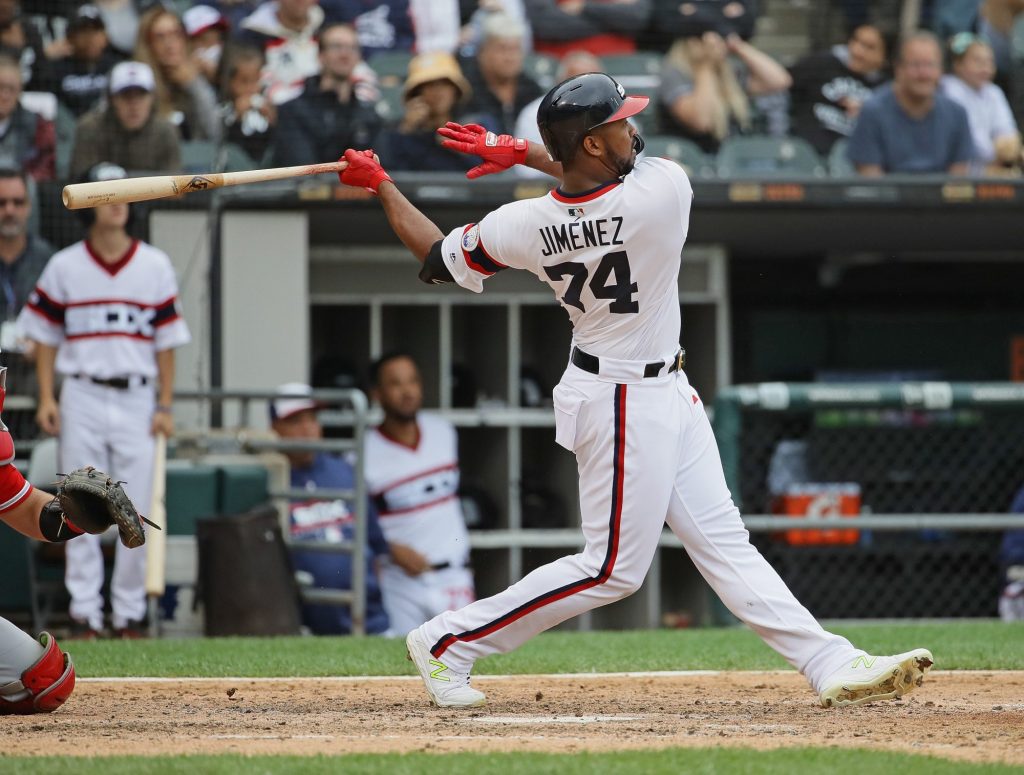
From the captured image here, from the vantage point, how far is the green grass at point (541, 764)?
2.82 metres

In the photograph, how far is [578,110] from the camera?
3.61 m

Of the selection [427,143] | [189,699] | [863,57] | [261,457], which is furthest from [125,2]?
[189,699]

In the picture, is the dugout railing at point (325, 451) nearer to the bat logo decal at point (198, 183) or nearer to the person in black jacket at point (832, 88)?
the bat logo decal at point (198, 183)

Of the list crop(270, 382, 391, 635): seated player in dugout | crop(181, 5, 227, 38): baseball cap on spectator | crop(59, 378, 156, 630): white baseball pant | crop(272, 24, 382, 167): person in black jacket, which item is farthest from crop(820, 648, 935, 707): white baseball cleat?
crop(181, 5, 227, 38): baseball cap on spectator

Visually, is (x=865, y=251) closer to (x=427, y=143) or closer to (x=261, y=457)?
(x=427, y=143)

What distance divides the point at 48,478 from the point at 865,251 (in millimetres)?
4985

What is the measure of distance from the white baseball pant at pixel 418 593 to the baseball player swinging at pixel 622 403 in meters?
3.43

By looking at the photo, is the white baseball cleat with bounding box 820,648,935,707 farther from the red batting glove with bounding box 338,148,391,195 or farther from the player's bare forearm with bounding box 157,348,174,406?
the player's bare forearm with bounding box 157,348,174,406

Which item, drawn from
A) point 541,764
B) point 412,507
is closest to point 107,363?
point 412,507

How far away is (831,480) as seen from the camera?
8289 millimetres

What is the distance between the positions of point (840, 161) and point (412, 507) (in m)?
3.25

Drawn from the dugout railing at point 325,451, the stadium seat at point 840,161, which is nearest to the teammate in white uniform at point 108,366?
the dugout railing at point 325,451

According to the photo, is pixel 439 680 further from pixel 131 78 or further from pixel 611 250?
pixel 131 78

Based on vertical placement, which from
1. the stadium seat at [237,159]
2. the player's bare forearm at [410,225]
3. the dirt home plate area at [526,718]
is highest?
the stadium seat at [237,159]
